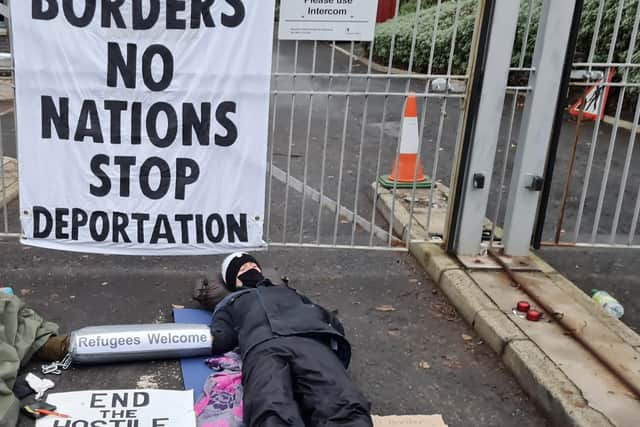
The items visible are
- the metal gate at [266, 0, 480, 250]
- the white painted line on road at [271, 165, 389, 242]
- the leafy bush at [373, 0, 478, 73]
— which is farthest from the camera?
the leafy bush at [373, 0, 478, 73]

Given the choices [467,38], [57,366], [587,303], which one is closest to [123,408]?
[57,366]

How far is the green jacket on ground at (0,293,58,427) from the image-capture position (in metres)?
2.80

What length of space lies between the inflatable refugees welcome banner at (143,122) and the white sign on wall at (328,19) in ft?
0.44

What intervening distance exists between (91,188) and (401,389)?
2353mm

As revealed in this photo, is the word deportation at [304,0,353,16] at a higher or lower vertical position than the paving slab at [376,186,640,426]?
higher

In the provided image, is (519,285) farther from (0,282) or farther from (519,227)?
(0,282)

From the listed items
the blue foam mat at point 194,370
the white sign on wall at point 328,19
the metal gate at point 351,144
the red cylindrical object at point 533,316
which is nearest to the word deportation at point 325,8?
the white sign on wall at point 328,19

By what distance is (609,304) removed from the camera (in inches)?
165

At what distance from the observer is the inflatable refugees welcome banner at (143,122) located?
395cm

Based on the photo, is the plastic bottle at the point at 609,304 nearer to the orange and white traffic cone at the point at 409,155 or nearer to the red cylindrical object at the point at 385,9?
the orange and white traffic cone at the point at 409,155

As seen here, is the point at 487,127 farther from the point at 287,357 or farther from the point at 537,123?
the point at 287,357

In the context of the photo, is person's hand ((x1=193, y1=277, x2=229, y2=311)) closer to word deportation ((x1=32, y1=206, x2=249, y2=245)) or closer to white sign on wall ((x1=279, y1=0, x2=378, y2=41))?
word deportation ((x1=32, y1=206, x2=249, y2=245))

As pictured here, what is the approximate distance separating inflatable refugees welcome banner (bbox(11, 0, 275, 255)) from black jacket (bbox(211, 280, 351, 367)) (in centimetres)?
92

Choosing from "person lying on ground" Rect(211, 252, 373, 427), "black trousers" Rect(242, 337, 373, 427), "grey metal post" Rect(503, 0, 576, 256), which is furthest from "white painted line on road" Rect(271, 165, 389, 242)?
"black trousers" Rect(242, 337, 373, 427)
